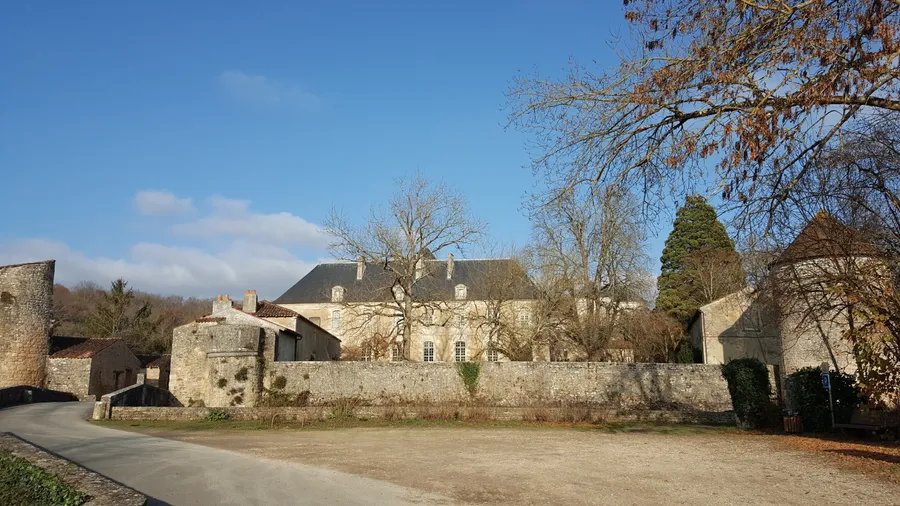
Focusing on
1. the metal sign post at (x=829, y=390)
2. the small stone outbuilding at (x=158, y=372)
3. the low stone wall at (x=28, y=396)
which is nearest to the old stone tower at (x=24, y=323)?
the low stone wall at (x=28, y=396)

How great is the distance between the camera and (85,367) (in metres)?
29.2

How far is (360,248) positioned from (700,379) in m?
15.5

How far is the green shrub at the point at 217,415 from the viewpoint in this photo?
19750 millimetres

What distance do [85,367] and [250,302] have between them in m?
8.88

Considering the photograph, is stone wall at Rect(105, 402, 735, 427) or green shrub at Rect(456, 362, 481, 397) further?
green shrub at Rect(456, 362, 481, 397)

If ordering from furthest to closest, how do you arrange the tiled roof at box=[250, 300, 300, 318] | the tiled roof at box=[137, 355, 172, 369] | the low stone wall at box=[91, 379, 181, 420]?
1. the tiled roof at box=[137, 355, 172, 369]
2. the tiled roof at box=[250, 300, 300, 318]
3. the low stone wall at box=[91, 379, 181, 420]

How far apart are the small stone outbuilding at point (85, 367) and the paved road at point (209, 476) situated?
16.7 meters

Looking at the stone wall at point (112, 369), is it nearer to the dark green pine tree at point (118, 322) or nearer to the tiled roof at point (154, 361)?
the tiled roof at point (154, 361)

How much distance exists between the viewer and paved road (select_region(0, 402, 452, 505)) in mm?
7770

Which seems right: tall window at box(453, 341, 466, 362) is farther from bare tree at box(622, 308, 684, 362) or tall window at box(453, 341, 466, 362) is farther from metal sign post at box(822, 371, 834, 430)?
metal sign post at box(822, 371, 834, 430)

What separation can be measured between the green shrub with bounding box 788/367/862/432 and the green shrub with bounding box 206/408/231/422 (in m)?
17.0

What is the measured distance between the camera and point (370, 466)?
10.5m

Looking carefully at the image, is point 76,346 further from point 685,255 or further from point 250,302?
point 685,255

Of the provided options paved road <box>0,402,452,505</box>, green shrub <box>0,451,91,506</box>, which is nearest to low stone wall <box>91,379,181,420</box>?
paved road <box>0,402,452,505</box>
